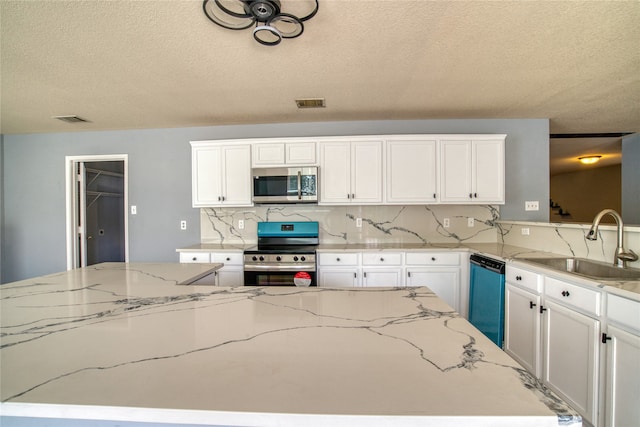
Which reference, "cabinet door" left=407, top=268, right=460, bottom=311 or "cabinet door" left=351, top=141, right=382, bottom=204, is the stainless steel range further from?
"cabinet door" left=407, top=268, right=460, bottom=311

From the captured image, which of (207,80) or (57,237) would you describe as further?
(57,237)

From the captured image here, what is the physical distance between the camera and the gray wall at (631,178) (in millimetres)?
3930

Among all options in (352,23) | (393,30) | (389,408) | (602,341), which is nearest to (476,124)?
(393,30)

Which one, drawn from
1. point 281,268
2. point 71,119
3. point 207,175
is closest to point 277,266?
point 281,268

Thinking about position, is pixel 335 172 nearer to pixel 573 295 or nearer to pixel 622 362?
pixel 573 295

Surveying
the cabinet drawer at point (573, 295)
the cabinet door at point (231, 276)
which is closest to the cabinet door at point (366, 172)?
the cabinet door at point (231, 276)

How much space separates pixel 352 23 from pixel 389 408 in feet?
6.11

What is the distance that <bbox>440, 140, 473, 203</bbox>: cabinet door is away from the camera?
2.99m

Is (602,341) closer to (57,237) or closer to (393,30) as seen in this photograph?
(393,30)

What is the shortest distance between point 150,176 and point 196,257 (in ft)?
4.78

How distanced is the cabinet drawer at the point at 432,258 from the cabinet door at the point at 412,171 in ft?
1.95

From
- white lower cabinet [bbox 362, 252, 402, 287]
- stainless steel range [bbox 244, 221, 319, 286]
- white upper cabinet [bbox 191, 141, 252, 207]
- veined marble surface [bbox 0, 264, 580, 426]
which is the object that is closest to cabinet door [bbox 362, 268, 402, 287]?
white lower cabinet [bbox 362, 252, 402, 287]

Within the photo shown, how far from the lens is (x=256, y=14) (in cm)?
144

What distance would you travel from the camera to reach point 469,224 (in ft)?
10.8
